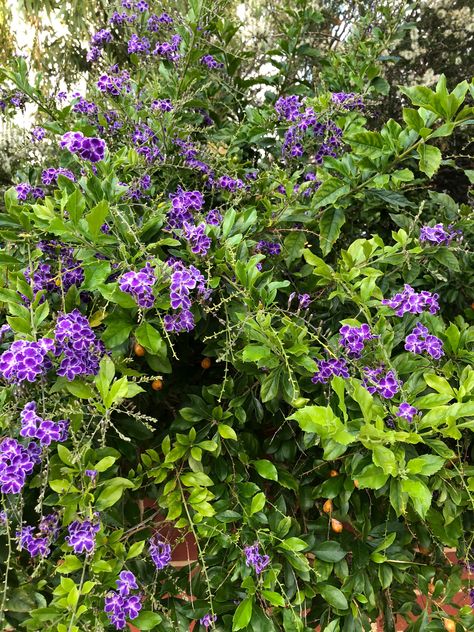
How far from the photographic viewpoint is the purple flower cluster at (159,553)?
3.26 feet

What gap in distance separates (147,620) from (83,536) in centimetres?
21

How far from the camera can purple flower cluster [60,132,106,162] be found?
0.97m

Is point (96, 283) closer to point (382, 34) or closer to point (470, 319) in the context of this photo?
point (470, 319)

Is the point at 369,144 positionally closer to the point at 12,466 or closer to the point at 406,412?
the point at 406,412

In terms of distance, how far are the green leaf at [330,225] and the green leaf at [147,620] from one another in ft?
2.62

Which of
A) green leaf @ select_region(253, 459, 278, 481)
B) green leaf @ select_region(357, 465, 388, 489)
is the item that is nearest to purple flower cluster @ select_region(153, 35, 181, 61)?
green leaf @ select_region(253, 459, 278, 481)

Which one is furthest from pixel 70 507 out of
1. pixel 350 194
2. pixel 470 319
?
pixel 470 319

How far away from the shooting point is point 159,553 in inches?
39.8

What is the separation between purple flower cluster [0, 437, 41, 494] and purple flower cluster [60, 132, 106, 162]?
21.8 inches

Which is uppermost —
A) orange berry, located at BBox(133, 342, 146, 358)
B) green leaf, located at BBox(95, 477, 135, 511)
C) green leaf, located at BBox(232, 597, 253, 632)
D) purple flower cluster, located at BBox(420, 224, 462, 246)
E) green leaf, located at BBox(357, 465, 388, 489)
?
purple flower cluster, located at BBox(420, 224, 462, 246)

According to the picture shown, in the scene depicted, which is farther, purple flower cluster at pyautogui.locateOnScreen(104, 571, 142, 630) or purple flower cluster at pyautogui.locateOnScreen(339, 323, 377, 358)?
purple flower cluster at pyautogui.locateOnScreen(339, 323, 377, 358)

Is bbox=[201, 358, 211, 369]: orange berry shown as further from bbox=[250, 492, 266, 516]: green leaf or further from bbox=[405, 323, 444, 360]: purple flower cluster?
bbox=[405, 323, 444, 360]: purple flower cluster

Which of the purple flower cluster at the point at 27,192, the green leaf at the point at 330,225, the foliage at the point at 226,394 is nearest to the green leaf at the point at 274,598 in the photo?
the foliage at the point at 226,394

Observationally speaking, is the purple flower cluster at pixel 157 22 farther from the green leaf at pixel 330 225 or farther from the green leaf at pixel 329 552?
the green leaf at pixel 329 552
